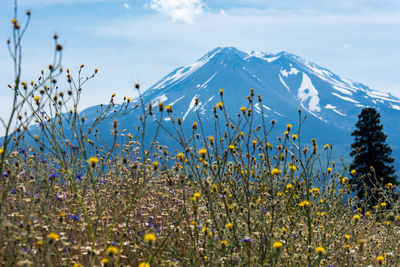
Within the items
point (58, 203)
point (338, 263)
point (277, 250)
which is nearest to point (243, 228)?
point (277, 250)

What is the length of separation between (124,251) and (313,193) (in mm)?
2532

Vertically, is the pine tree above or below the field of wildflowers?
below

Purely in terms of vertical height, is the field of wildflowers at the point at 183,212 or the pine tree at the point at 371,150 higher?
Answer: the field of wildflowers at the point at 183,212

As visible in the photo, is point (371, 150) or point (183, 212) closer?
point (183, 212)

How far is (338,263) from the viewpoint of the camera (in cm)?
405

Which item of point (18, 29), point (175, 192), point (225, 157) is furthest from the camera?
point (175, 192)

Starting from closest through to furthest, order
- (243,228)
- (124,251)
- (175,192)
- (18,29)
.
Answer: (18,29) → (243,228) → (124,251) → (175,192)

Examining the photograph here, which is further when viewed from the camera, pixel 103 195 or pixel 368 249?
pixel 103 195

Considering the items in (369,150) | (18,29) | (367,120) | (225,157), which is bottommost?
(369,150)

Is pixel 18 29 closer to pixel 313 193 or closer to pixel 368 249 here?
pixel 313 193

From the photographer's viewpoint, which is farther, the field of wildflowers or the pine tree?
the pine tree

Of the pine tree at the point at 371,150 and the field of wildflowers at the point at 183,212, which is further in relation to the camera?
the pine tree at the point at 371,150

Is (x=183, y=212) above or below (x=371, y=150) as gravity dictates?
above

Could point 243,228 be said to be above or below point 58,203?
above
